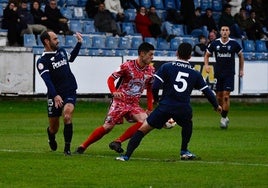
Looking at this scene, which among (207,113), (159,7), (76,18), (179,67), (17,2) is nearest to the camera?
(179,67)

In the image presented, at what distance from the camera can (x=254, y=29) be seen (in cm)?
4359

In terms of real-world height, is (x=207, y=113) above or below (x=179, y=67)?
below

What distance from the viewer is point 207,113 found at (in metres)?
33.1

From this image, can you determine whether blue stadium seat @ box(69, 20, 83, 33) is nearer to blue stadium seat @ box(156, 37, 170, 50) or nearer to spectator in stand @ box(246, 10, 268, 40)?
blue stadium seat @ box(156, 37, 170, 50)

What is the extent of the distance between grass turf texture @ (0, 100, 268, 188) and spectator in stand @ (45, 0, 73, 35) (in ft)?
24.9

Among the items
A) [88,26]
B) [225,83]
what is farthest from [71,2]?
[225,83]

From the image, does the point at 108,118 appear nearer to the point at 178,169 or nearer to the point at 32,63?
the point at 178,169

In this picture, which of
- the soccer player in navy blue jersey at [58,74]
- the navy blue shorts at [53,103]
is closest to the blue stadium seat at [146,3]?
the navy blue shorts at [53,103]

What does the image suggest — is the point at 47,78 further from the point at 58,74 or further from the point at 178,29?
the point at 178,29

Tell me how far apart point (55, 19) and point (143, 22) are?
4209mm

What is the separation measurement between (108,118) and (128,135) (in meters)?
0.47

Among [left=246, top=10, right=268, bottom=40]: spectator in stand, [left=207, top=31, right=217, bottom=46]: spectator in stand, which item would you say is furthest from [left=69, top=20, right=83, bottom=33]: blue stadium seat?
[left=246, top=10, right=268, bottom=40]: spectator in stand

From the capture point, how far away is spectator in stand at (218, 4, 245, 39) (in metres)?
41.2

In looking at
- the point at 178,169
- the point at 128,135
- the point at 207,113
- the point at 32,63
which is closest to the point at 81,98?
the point at 32,63
